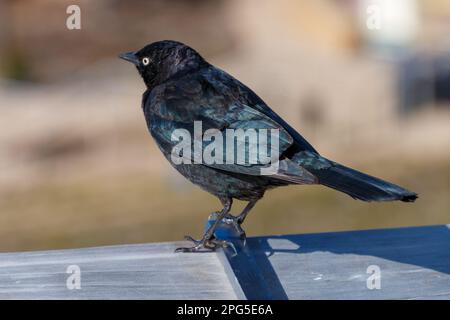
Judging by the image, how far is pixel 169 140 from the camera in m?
5.64

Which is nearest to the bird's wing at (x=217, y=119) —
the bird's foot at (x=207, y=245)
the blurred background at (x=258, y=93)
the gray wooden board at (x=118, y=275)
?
the bird's foot at (x=207, y=245)

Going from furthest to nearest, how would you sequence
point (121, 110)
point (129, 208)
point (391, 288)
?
point (121, 110), point (129, 208), point (391, 288)

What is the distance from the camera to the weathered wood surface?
4.12m

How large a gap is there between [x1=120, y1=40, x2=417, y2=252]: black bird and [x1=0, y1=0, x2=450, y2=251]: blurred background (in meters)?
5.88

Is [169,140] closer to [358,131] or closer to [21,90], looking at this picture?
[358,131]

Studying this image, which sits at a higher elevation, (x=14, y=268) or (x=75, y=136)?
(x=14, y=268)

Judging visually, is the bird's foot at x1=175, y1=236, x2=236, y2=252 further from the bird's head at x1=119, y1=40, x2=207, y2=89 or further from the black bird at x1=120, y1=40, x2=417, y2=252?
the bird's head at x1=119, y1=40, x2=207, y2=89

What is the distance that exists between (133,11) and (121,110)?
28.0 feet

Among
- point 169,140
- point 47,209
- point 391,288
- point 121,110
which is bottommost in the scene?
point 47,209

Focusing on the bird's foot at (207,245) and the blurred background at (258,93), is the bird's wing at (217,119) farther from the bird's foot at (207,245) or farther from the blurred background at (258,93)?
the blurred background at (258,93)

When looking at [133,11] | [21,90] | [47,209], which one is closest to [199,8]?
[133,11]

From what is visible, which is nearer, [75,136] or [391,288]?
[391,288]

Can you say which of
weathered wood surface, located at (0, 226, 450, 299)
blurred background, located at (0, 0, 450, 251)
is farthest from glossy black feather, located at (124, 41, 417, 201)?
blurred background, located at (0, 0, 450, 251)

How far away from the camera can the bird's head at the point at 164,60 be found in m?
6.08
